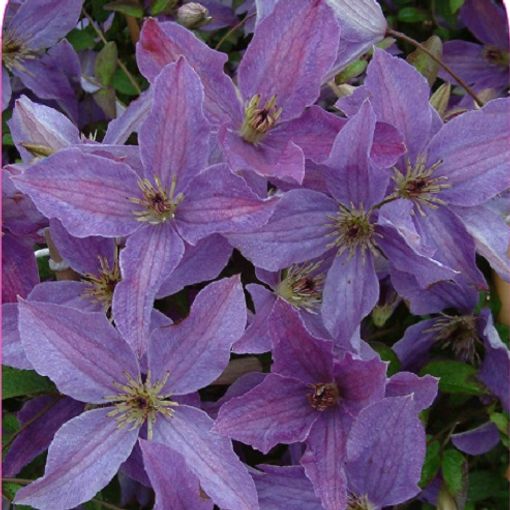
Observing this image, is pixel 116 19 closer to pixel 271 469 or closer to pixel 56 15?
pixel 56 15

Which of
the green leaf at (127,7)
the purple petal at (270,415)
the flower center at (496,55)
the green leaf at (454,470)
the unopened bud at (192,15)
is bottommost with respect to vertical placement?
→ the green leaf at (454,470)

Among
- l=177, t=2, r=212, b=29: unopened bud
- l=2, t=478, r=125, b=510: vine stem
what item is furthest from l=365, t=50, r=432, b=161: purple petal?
l=2, t=478, r=125, b=510: vine stem

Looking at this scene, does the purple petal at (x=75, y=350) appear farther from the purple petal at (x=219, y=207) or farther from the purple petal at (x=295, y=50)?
the purple petal at (x=295, y=50)

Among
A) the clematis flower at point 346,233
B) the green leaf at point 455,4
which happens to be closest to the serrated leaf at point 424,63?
the green leaf at point 455,4

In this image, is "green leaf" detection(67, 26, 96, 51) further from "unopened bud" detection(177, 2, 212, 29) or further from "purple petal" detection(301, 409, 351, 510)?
"purple petal" detection(301, 409, 351, 510)

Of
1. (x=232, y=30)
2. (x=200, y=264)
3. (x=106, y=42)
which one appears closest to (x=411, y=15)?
(x=232, y=30)
